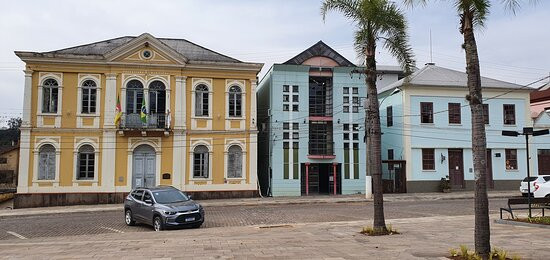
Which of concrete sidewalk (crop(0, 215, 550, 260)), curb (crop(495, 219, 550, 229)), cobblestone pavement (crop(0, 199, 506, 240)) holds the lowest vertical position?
cobblestone pavement (crop(0, 199, 506, 240))

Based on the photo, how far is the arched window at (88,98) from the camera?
97.1 ft

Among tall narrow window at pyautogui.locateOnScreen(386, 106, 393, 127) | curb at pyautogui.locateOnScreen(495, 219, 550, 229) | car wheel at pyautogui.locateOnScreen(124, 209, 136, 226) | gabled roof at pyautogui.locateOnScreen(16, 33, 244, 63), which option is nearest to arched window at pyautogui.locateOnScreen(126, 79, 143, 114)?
gabled roof at pyautogui.locateOnScreen(16, 33, 244, 63)

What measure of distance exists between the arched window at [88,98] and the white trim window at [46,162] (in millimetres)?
3051

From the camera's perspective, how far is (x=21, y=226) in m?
19.0

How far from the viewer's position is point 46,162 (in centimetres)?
2880

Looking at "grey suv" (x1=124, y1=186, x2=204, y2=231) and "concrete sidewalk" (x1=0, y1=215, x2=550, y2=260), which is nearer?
"concrete sidewalk" (x1=0, y1=215, x2=550, y2=260)

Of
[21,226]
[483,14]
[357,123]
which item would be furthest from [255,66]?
[483,14]

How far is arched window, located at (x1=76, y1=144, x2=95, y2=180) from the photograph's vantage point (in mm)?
29203

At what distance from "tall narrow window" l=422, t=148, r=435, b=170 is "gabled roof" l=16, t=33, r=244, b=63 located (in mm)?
14738

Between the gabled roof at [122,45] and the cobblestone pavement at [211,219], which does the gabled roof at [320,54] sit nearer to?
the gabled roof at [122,45]

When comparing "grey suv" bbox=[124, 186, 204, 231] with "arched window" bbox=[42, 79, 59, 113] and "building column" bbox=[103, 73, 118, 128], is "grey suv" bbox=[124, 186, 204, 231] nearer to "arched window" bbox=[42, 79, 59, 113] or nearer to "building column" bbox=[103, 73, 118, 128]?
"building column" bbox=[103, 73, 118, 128]

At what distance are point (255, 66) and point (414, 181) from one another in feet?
44.8

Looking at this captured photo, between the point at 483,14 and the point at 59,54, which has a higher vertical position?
the point at 59,54

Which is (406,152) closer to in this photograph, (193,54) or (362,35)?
(193,54)
